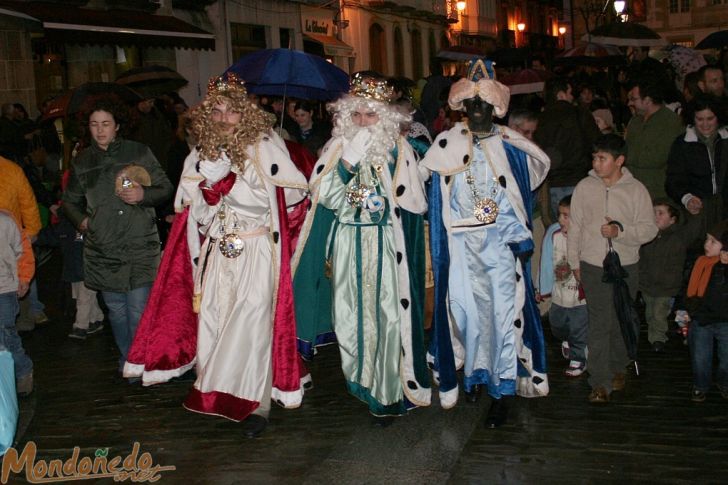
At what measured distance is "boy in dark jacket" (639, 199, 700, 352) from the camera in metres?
7.84

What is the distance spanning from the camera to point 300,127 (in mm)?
11156

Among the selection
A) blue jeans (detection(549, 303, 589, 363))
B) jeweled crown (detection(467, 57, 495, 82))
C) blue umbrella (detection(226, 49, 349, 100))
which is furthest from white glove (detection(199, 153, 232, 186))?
blue jeans (detection(549, 303, 589, 363))

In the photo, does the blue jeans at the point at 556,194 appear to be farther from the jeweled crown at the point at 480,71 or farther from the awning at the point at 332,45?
the awning at the point at 332,45

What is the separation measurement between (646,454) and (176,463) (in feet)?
8.80

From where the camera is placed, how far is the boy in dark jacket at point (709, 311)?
245 inches

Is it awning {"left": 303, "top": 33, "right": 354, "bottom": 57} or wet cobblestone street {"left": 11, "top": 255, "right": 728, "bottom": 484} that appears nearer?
wet cobblestone street {"left": 11, "top": 255, "right": 728, "bottom": 484}

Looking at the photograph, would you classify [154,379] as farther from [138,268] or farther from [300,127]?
[300,127]

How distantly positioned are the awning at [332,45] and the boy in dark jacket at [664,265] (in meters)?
19.7

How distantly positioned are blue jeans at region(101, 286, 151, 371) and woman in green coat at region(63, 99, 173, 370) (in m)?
0.01

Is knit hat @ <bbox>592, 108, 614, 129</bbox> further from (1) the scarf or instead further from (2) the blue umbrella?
(1) the scarf

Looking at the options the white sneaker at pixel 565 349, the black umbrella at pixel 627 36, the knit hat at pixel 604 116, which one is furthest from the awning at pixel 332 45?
the white sneaker at pixel 565 349

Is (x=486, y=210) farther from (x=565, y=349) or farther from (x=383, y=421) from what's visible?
(x=565, y=349)

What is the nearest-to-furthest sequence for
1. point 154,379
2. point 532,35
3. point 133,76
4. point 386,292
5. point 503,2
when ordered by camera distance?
point 386,292, point 154,379, point 133,76, point 503,2, point 532,35

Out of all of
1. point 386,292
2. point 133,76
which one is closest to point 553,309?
point 386,292
